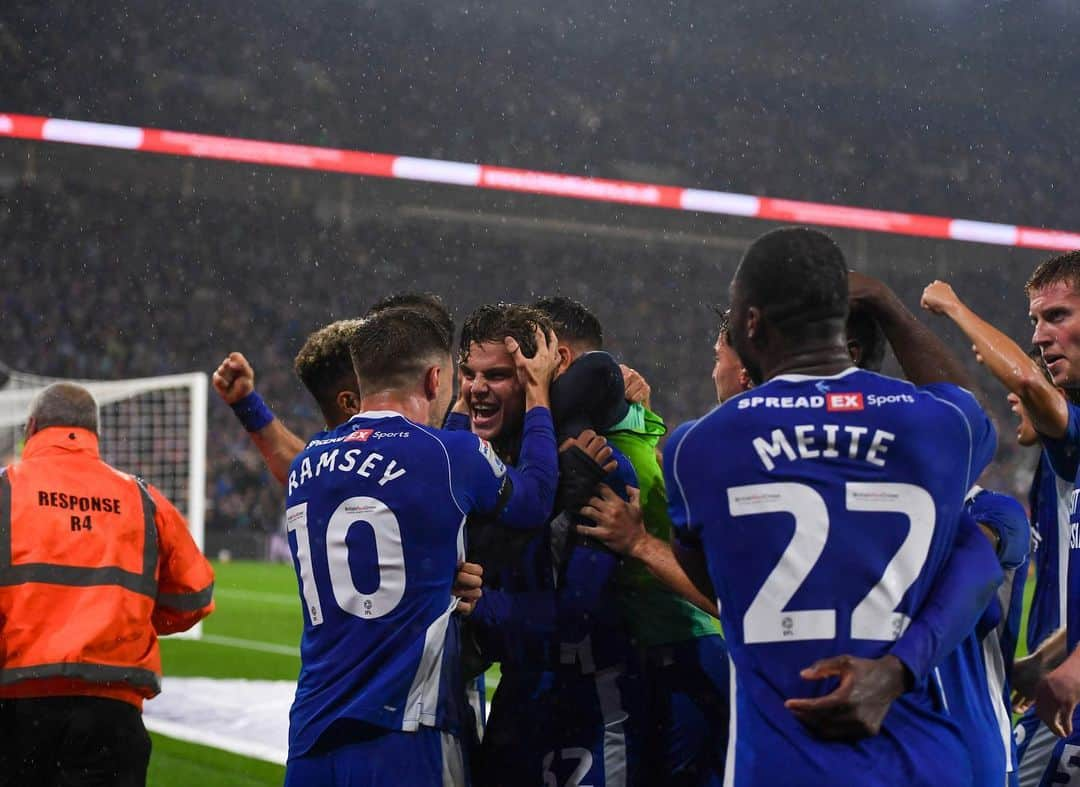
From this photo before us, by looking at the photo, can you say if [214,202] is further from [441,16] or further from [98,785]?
[98,785]

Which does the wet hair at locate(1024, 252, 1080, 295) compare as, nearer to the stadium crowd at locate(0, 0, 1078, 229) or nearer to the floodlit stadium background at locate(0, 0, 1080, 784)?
the floodlit stadium background at locate(0, 0, 1080, 784)

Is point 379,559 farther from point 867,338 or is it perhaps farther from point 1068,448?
point 1068,448

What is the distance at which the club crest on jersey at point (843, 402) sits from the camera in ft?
7.24

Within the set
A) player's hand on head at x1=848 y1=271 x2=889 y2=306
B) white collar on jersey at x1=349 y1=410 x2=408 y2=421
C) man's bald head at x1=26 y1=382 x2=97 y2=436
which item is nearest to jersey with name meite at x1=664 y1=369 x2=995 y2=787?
player's hand on head at x1=848 y1=271 x2=889 y2=306

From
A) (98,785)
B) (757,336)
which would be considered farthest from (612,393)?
(98,785)

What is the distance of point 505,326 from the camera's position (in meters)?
3.36

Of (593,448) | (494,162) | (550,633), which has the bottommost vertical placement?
(550,633)

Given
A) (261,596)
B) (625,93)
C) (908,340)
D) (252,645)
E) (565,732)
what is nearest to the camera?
(908,340)

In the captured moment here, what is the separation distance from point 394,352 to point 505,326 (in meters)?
0.34

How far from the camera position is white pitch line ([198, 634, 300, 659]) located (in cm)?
1291

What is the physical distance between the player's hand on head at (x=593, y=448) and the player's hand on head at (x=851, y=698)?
1.16 m

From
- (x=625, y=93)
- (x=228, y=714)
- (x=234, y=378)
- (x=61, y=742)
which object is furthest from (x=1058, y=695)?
(x=625, y=93)

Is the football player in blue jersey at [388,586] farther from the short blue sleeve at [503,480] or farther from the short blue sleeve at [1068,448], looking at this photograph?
the short blue sleeve at [1068,448]

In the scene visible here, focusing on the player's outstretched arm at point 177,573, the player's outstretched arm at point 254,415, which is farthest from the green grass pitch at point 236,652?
the player's outstretched arm at point 254,415
